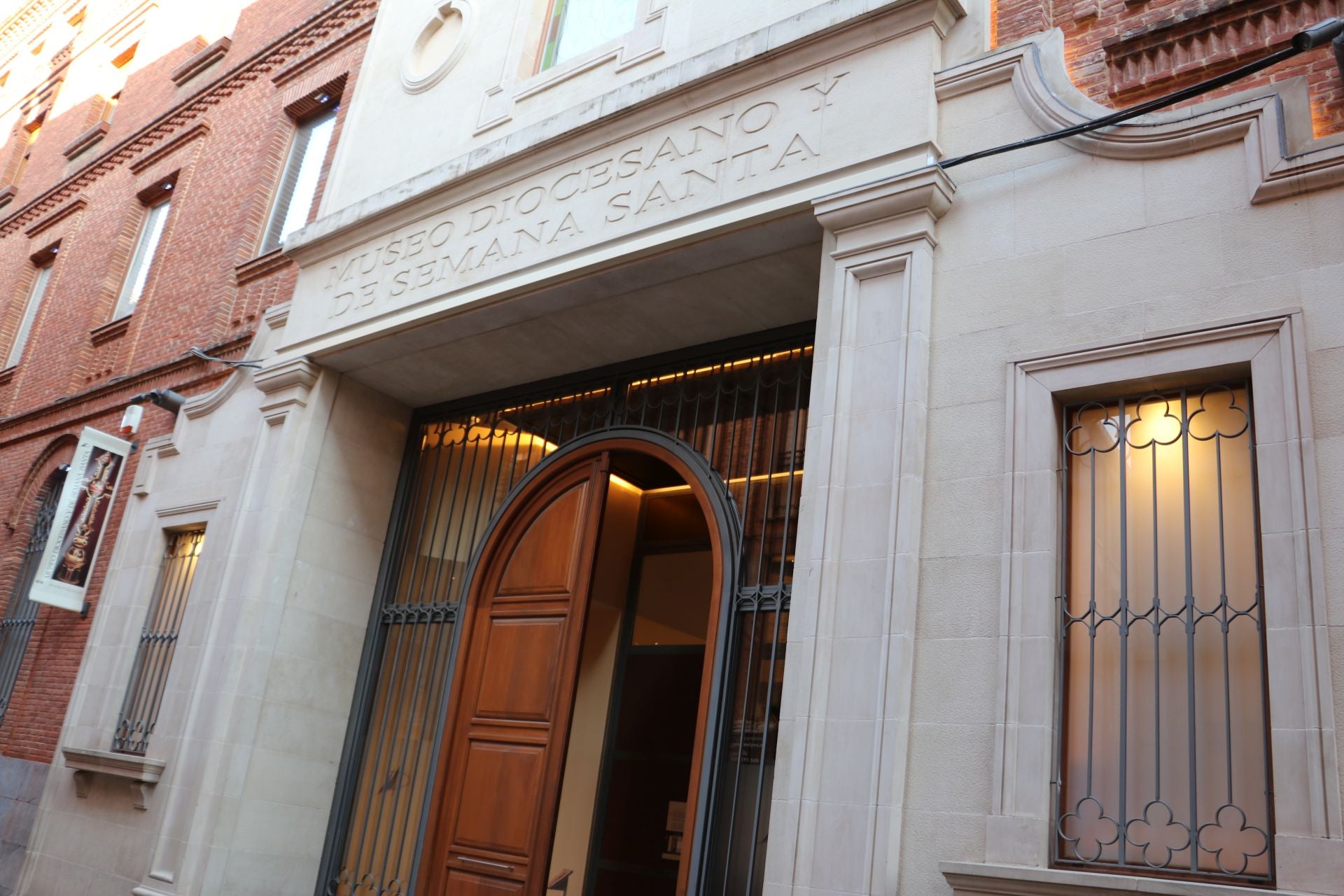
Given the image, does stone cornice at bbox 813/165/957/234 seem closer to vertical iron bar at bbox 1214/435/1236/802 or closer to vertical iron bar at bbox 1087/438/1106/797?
vertical iron bar at bbox 1087/438/1106/797

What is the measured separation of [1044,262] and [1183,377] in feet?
2.76

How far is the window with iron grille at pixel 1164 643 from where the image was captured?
421 cm

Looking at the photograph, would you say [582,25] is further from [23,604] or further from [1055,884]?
[23,604]

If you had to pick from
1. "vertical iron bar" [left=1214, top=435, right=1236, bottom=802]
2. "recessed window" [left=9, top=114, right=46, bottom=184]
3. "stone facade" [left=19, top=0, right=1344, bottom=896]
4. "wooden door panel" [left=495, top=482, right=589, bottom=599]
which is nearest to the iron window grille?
"stone facade" [left=19, top=0, right=1344, bottom=896]

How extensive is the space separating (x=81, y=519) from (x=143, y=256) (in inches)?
177

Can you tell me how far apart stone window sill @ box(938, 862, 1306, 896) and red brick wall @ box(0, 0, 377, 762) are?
783 cm

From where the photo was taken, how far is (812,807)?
4.79 meters

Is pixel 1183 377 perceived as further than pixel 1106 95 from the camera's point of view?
No

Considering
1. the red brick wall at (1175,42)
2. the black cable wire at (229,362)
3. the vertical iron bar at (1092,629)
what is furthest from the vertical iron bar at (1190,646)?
the black cable wire at (229,362)

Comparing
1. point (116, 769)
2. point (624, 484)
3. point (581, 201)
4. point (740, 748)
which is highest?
point (581, 201)

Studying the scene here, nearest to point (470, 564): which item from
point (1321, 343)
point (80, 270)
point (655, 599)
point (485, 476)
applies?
point (485, 476)

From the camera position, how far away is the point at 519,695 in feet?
24.8

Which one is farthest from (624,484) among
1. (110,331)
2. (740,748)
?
(110,331)

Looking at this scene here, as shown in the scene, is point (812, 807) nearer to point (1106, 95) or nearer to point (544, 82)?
point (1106, 95)
